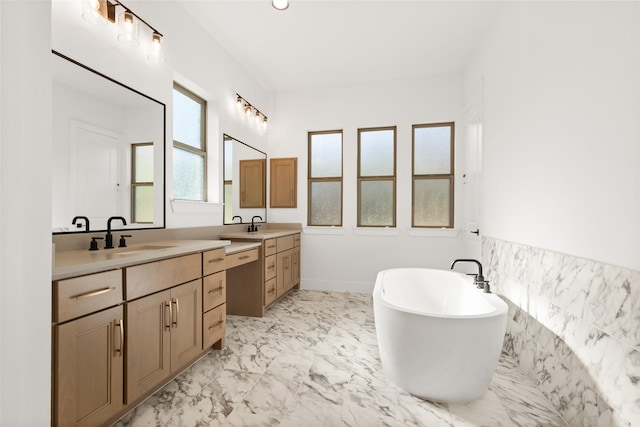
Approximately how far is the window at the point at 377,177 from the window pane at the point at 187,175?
2.19 metres

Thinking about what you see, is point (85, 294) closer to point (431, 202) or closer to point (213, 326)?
point (213, 326)

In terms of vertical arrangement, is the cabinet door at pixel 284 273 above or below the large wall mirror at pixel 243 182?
below

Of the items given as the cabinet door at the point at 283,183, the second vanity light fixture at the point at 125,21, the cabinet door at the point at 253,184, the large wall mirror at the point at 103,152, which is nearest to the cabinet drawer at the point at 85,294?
the large wall mirror at the point at 103,152

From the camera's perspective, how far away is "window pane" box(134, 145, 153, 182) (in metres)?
2.28

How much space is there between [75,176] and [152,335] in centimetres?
105

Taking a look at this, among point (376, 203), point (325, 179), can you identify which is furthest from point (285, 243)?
point (376, 203)

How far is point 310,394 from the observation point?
1904mm

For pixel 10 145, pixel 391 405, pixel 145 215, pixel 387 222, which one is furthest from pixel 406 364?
pixel 387 222

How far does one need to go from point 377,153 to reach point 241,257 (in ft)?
8.19

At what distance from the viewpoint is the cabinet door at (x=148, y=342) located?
1581 mm

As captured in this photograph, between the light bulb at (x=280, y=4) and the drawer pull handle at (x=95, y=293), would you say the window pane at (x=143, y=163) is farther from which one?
the light bulb at (x=280, y=4)

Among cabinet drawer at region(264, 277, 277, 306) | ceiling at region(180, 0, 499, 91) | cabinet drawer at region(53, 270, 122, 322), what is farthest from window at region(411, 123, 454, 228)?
cabinet drawer at region(53, 270, 122, 322)

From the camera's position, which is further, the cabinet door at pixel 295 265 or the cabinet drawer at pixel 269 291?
the cabinet door at pixel 295 265

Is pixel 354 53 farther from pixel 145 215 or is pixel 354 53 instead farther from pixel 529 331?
pixel 529 331
